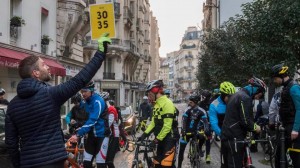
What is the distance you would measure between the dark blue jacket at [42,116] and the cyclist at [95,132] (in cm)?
373

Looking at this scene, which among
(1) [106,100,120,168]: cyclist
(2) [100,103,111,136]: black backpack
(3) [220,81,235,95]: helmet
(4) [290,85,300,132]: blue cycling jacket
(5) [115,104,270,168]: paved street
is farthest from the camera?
(5) [115,104,270,168]: paved street

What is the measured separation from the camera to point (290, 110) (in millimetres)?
6613

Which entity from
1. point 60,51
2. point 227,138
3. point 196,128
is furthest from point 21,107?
point 60,51

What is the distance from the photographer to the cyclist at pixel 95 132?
25.0 feet

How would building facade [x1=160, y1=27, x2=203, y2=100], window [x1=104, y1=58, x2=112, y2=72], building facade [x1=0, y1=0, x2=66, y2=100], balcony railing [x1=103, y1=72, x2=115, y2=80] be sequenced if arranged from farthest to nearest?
building facade [x1=160, y1=27, x2=203, y2=100] < window [x1=104, y1=58, x2=112, y2=72] < balcony railing [x1=103, y1=72, x2=115, y2=80] < building facade [x1=0, y1=0, x2=66, y2=100]

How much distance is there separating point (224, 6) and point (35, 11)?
3148 centimetres

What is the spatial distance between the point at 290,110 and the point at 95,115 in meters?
3.17

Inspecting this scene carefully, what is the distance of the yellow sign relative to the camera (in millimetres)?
6840

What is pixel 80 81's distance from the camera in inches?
147

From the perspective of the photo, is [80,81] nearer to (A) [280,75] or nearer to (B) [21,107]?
(B) [21,107]

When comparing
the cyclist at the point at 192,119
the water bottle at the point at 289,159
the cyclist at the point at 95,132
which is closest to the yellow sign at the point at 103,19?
the cyclist at the point at 95,132

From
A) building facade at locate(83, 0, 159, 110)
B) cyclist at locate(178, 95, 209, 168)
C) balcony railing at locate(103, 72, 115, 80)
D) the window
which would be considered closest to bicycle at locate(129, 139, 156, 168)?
cyclist at locate(178, 95, 209, 168)

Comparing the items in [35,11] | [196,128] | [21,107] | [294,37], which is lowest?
[196,128]

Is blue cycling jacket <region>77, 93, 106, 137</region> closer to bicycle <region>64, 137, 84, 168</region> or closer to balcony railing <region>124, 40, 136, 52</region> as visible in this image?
bicycle <region>64, 137, 84, 168</region>
